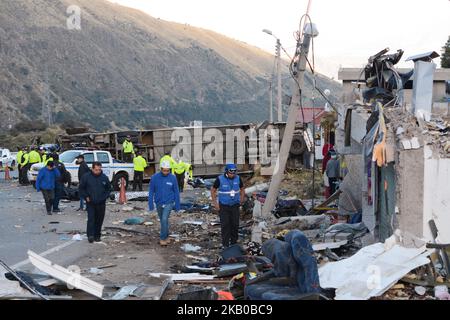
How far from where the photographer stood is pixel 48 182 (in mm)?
17828

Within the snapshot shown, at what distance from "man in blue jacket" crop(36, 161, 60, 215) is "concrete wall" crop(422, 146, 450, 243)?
11181mm

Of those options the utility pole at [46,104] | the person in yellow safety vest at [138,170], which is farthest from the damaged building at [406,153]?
the utility pole at [46,104]

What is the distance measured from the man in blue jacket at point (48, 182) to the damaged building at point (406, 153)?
28.1ft

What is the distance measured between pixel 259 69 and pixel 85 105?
74011mm

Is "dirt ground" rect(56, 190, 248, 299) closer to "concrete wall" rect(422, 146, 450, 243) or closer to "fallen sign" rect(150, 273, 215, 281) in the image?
"fallen sign" rect(150, 273, 215, 281)

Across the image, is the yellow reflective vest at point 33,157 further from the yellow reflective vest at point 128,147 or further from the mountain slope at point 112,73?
the mountain slope at point 112,73

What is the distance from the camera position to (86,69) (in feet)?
282

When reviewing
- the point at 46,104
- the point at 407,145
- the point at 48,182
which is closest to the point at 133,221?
the point at 48,182

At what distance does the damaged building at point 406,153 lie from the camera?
9.70 meters

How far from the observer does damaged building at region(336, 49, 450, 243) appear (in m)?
9.70

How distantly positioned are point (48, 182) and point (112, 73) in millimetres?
74296

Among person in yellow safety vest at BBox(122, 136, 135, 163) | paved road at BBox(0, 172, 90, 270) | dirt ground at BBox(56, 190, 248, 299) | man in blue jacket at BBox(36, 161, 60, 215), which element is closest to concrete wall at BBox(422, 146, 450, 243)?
dirt ground at BBox(56, 190, 248, 299)
